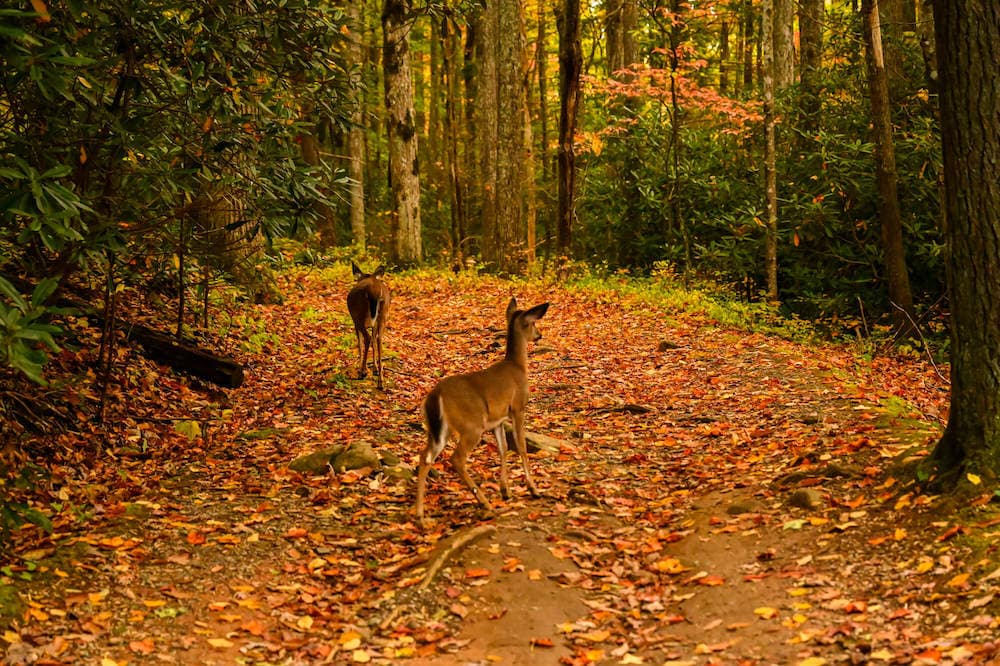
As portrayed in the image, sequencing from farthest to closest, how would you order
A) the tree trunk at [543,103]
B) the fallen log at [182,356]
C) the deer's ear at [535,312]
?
the tree trunk at [543,103], the fallen log at [182,356], the deer's ear at [535,312]

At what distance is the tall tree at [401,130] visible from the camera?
21.3 meters

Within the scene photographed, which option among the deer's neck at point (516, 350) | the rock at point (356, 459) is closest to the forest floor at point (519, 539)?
the rock at point (356, 459)

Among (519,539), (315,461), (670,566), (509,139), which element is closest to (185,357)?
(315,461)

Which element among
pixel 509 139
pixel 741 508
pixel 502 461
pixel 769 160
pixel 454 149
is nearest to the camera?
pixel 741 508

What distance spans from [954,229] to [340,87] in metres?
6.21

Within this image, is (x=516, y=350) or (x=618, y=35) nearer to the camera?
(x=516, y=350)

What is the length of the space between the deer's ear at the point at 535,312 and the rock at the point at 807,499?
2705mm

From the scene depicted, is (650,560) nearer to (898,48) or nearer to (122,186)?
(122,186)

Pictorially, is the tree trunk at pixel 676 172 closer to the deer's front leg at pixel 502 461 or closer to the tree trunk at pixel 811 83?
the tree trunk at pixel 811 83

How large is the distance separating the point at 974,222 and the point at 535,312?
3811 millimetres

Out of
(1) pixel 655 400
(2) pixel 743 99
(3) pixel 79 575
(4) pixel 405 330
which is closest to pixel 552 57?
(2) pixel 743 99

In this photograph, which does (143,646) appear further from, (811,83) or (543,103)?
(543,103)

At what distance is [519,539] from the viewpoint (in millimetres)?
7348

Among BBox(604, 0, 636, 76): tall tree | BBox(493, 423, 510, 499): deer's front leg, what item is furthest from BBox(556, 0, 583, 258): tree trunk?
BBox(493, 423, 510, 499): deer's front leg
